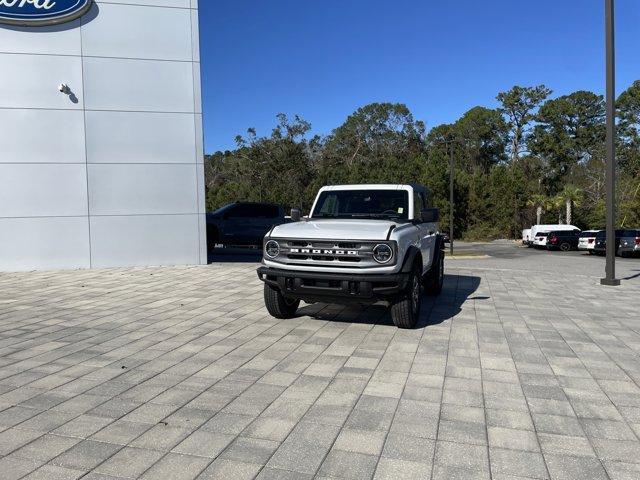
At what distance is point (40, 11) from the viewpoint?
12.5 m

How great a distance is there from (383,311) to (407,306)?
55.3 inches

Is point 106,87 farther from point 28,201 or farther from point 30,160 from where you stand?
point 28,201

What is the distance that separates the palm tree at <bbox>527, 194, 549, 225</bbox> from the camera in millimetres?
45125

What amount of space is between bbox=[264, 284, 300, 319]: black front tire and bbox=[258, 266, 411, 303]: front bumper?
593 millimetres

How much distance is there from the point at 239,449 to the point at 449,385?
6.98ft

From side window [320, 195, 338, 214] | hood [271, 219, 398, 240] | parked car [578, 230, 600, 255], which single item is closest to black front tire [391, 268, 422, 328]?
hood [271, 219, 398, 240]

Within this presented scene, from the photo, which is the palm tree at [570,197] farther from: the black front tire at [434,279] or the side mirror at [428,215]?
the side mirror at [428,215]

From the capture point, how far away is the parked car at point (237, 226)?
18.7m

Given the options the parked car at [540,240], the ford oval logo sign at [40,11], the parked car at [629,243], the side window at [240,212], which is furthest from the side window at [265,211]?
the parked car at [540,240]

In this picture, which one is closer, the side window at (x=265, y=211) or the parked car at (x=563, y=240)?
the side window at (x=265, y=211)

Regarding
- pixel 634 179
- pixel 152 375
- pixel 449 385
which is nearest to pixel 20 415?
pixel 152 375

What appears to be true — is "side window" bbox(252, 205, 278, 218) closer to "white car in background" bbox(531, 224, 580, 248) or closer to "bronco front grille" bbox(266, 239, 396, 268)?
"bronco front grille" bbox(266, 239, 396, 268)

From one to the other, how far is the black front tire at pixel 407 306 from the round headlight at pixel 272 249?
1627 mm

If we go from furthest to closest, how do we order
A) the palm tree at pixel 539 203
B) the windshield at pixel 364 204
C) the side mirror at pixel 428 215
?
1. the palm tree at pixel 539 203
2. the windshield at pixel 364 204
3. the side mirror at pixel 428 215
